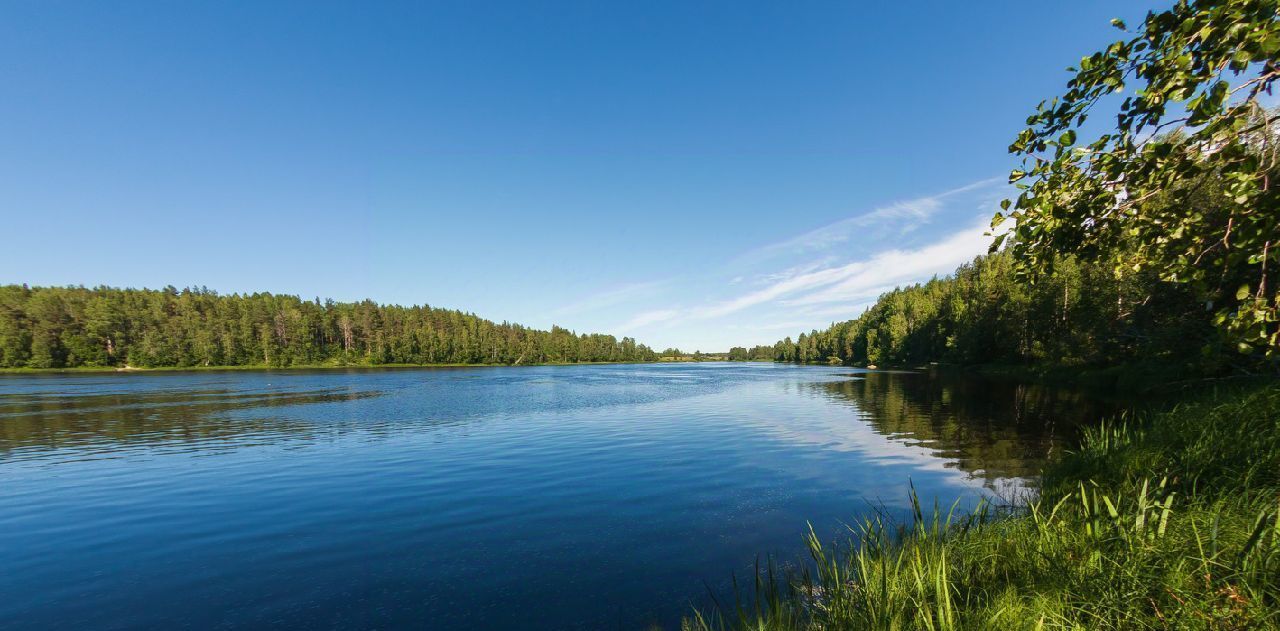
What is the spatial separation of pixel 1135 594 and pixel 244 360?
221 metres

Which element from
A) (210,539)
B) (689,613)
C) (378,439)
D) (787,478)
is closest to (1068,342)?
(787,478)

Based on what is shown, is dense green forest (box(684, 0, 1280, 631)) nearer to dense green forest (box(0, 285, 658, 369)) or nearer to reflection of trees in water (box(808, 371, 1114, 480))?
reflection of trees in water (box(808, 371, 1114, 480))

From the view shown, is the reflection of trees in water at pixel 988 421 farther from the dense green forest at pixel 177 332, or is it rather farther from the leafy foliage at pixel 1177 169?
the dense green forest at pixel 177 332

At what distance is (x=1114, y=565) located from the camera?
587 centimetres

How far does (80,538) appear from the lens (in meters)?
14.5

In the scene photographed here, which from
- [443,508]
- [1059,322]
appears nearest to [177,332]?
[443,508]

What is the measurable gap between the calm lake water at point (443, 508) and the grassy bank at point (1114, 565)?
12.9ft

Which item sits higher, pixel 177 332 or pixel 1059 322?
pixel 177 332

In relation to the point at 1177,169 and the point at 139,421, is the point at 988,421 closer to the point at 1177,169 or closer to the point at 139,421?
the point at 1177,169

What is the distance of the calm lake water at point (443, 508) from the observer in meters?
10.6

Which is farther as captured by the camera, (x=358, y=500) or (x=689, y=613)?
(x=358, y=500)

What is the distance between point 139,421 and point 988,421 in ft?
213

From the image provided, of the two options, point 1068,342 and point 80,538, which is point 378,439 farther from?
point 1068,342

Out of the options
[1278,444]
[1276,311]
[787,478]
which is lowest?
[787,478]
